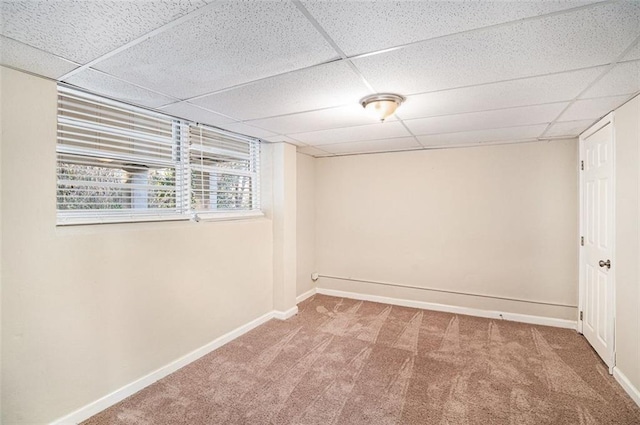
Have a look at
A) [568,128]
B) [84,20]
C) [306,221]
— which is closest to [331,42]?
[84,20]

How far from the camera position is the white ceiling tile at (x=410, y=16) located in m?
1.15

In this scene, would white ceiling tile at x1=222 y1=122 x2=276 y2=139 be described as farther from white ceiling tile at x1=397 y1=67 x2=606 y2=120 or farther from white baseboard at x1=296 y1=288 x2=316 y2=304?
white baseboard at x1=296 y1=288 x2=316 y2=304

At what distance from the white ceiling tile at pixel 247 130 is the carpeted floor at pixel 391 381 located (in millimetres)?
2244

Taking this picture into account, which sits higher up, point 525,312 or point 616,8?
point 616,8

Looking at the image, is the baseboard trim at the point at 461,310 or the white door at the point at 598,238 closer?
the white door at the point at 598,238

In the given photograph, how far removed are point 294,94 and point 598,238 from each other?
10.4ft

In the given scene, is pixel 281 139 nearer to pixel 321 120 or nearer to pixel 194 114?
pixel 321 120

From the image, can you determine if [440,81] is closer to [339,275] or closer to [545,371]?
[545,371]

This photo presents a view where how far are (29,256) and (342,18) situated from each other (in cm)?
220

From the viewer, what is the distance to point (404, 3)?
3.77ft

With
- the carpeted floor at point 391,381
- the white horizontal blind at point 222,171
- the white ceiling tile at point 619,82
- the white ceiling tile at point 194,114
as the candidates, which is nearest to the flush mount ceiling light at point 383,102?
the white ceiling tile at point 619,82

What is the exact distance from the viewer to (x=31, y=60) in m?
1.62

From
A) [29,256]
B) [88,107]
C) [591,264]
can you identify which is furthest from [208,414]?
[591,264]

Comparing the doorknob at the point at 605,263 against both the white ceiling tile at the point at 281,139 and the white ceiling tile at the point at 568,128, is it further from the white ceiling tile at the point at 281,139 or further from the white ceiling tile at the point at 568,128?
the white ceiling tile at the point at 281,139
